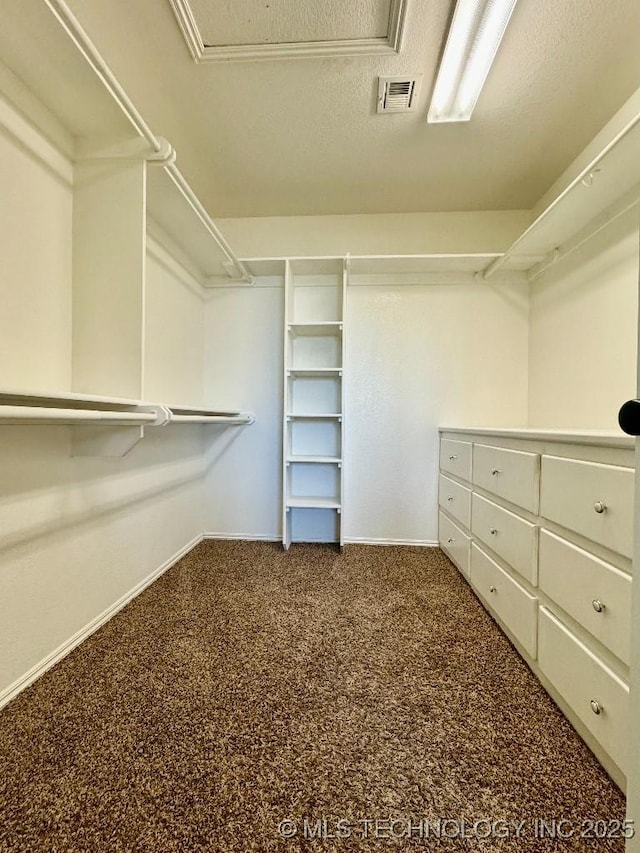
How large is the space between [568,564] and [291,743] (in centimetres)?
95

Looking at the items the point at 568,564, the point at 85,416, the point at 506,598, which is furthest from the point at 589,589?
the point at 85,416

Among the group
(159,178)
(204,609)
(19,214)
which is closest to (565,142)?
(159,178)

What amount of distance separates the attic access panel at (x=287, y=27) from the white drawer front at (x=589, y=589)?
6.29 ft

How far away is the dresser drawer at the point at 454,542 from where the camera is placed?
2.05 m

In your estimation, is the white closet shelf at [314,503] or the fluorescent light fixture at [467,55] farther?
the white closet shelf at [314,503]

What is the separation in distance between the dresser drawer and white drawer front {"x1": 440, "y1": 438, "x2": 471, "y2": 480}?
331mm

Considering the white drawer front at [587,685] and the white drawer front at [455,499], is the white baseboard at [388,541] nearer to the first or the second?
the white drawer front at [455,499]

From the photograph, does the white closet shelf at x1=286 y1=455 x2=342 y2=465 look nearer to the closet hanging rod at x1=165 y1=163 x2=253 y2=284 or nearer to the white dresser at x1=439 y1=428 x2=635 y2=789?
the white dresser at x1=439 y1=428 x2=635 y2=789

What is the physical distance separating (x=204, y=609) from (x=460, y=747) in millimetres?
1171

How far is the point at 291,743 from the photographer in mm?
1011

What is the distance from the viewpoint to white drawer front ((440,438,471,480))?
81.9 inches

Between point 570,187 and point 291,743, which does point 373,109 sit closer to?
point 570,187

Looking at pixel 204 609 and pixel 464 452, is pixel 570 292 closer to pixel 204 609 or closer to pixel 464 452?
pixel 464 452

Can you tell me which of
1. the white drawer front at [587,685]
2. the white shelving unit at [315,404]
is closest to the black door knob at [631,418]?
the white drawer front at [587,685]
